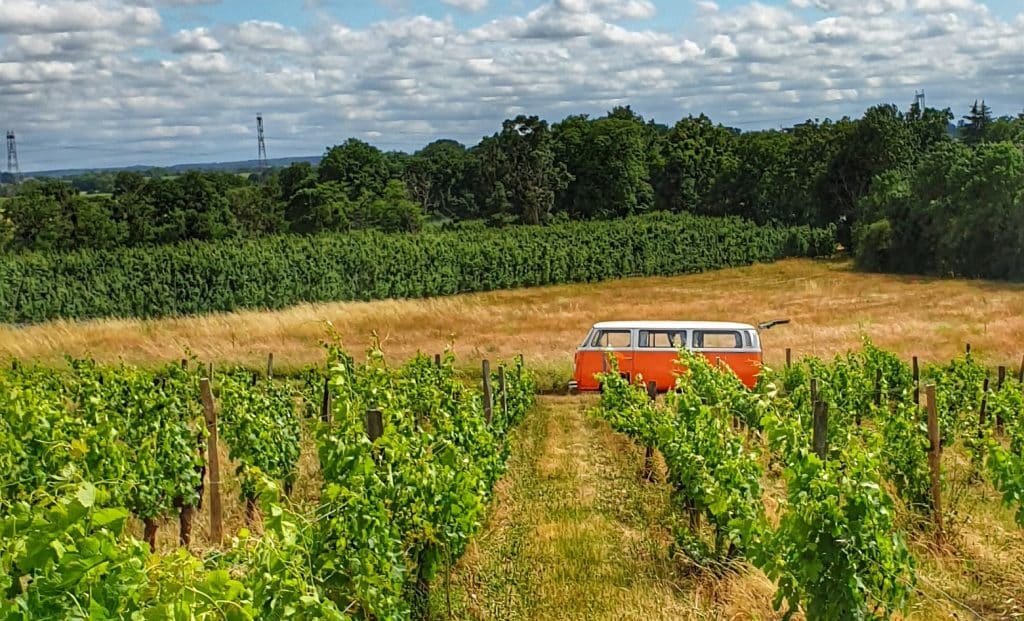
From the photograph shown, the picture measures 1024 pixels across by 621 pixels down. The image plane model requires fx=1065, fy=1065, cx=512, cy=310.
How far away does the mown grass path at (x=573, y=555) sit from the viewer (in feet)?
27.0

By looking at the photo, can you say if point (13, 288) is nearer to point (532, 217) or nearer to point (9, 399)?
point (9, 399)

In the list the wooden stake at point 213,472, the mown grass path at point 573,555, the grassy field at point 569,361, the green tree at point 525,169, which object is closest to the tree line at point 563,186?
the green tree at point 525,169

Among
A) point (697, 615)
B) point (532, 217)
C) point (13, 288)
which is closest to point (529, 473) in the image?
point (697, 615)

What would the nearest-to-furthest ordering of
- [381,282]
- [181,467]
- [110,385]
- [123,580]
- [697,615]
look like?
[123,580] < [697,615] < [181,467] < [110,385] < [381,282]

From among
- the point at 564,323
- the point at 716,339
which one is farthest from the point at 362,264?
the point at 716,339

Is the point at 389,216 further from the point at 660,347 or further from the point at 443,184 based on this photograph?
the point at 660,347

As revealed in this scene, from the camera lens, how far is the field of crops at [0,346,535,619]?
407 cm

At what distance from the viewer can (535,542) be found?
33.2ft

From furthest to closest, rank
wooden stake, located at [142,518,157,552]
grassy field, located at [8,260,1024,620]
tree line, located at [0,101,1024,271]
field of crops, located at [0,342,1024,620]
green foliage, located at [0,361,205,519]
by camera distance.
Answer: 1. tree line, located at [0,101,1024,271]
2. wooden stake, located at [142,518,157,552]
3. green foliage, located at [0,361,205,519]
4. grassy field, located at [8,260,1024,620]
5. field of crops, located at [0,342,1024,620]

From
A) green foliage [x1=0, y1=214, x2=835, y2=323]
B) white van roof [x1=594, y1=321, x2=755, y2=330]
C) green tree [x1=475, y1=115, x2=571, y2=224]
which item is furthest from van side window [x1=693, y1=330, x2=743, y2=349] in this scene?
green tree [x1=475, y1=115, x2=571, y2=224]

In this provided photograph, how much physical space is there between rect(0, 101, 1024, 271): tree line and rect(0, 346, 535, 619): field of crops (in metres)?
43.4

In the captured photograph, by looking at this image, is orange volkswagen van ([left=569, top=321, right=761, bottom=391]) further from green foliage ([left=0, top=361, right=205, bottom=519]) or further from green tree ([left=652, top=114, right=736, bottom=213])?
green tree ([left=652, top=114, right=736, bottom=213])

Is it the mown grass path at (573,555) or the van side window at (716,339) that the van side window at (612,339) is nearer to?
the van side window at (716,339)

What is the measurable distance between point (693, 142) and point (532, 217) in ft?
57.4
